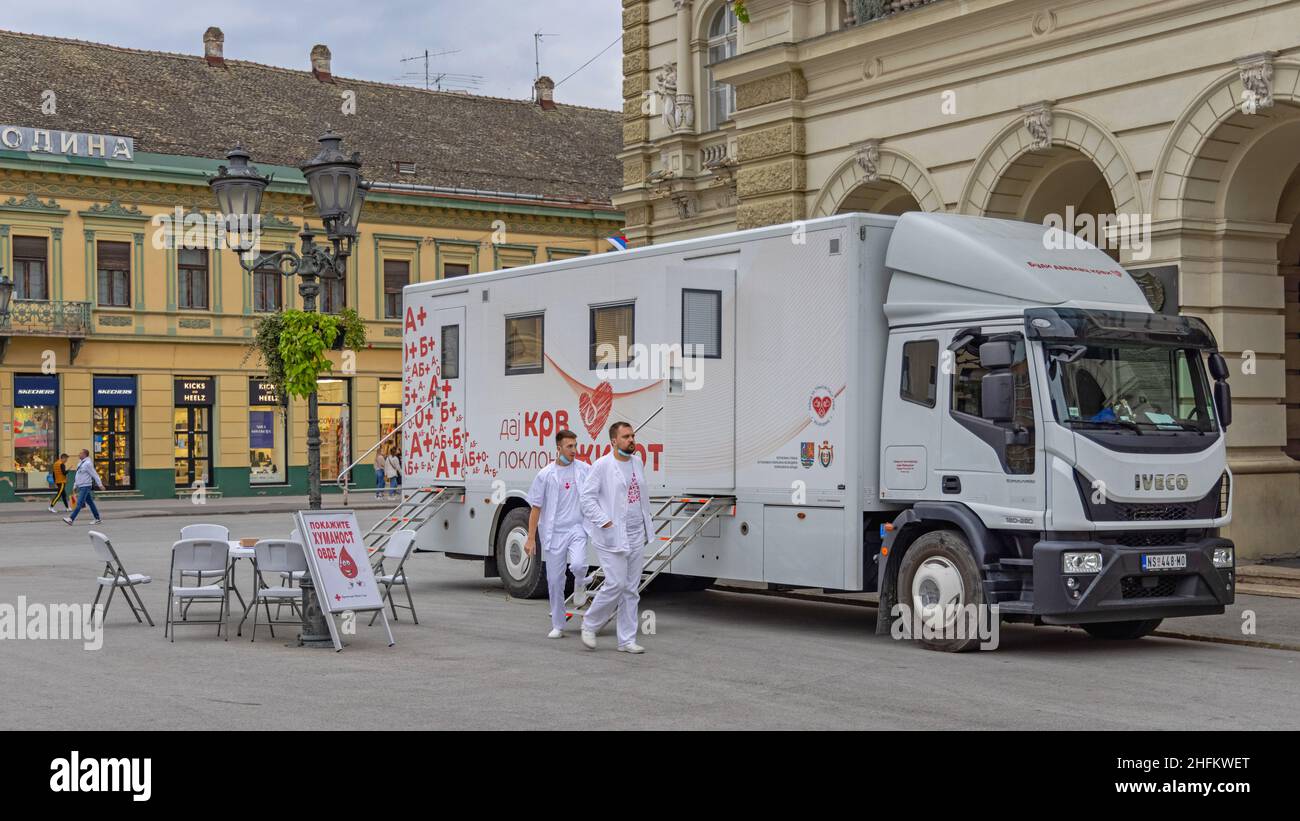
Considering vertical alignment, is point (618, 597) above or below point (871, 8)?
below

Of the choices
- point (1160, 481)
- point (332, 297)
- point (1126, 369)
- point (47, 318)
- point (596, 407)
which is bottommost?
point (1160, 481)

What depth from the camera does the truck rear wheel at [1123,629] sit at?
13883 millimetres

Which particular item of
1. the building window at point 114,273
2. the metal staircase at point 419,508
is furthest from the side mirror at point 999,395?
the building window at point 114,273

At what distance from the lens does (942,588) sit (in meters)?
13.0

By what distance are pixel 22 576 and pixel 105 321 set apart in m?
25.3

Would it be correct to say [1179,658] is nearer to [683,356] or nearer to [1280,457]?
[683,356]

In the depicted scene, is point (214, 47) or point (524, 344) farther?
point (214, 47)

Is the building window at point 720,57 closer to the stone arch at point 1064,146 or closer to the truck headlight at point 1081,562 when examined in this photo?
the stone arch at point 1064,146

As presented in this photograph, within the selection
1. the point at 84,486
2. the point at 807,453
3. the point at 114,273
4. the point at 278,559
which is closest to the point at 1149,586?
the point at 807,453

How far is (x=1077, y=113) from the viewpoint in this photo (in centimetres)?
1864

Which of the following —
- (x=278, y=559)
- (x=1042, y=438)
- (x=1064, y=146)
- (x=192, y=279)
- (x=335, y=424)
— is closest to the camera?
(x=1042, y=438)

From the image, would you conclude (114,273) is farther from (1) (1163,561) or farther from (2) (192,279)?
(1) (1163,561)

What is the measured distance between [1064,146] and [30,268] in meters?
32.5
